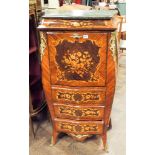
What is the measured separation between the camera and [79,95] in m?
1.53

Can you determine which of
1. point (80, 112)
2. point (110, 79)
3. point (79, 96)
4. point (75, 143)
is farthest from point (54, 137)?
point (110, 79)

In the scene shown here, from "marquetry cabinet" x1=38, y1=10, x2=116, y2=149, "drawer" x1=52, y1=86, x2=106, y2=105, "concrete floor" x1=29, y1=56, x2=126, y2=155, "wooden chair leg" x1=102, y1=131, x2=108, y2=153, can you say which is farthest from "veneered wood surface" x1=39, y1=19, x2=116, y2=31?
"concrete floor" x1=29, y1=56, x2=126, y2=155

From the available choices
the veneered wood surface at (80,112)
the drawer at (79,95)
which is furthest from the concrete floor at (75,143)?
the drawer at (79,95)

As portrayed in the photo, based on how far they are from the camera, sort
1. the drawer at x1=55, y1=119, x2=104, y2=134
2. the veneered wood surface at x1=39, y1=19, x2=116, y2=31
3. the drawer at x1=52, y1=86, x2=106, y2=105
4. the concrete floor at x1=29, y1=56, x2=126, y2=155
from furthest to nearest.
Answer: the concrete floor at x1=29, y1=56, x2=126, y2=155 → the drawer at x1=55, y1=119, x2=104, y2=134 → the drawer at x1=52, y1=86, x2=106, y2=105 → the veneered wood surface at x1=39, y1=19, x2=116, y2=31

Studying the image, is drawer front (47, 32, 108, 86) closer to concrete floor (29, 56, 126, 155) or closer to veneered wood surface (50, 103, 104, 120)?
veneered wood surface (50, 103, 104, 120)

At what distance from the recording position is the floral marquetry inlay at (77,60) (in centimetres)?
138

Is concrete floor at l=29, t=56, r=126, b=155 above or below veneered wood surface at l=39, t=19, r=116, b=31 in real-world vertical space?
below

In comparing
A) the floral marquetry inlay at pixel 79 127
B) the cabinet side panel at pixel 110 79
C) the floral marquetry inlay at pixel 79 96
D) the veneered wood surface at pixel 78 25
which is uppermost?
the veneered wood surface at pixel 78 25

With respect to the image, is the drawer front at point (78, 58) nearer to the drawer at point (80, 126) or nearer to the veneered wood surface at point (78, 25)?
the veneered wood surface at point (78, 25)

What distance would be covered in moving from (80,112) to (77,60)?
40 cm

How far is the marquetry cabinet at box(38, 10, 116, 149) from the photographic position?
1.35 metres
